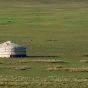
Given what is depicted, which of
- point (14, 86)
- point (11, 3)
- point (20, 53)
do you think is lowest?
point (14, 86)

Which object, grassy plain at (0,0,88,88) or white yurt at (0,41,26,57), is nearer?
grassy plain at (0,0,88,88)

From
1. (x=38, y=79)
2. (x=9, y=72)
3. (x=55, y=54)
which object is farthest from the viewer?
(x=55, y=54)

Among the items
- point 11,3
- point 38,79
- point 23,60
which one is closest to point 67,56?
point 23,60

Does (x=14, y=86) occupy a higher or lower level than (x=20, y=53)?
lower

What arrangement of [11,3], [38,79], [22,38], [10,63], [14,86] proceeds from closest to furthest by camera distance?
[14,86]
[38,79]
[10,63]
[22,38]
[11,3]

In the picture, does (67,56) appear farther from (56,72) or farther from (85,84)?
(85,84)

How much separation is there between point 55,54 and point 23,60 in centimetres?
397

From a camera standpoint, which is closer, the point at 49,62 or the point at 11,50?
the point at 49,62

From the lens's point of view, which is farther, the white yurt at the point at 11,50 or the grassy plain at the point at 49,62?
the white yurt at the point at 11,50

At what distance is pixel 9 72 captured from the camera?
71.0 feet

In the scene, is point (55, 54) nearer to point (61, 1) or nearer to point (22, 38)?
point (22, 38)

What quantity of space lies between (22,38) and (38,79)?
21.9 m

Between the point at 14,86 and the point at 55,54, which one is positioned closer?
the point at 14,86

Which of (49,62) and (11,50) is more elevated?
(11,50)
